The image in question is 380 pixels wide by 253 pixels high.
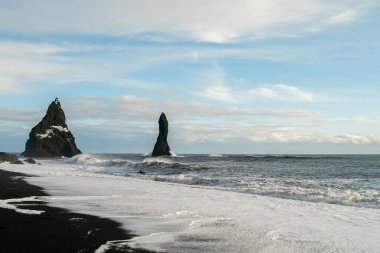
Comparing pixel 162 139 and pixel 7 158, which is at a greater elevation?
pixel 162 139

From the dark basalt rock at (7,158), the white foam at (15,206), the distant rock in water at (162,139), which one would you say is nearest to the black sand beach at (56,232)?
the white foam at (15,206)

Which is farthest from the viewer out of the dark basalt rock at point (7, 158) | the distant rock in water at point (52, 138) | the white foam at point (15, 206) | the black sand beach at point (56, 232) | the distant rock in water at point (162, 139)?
the distant rock in water at point (162, 139)

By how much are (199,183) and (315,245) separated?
19090mm

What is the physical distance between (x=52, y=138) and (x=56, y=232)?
402ft

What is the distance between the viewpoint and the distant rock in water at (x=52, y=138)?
122250 millimetres

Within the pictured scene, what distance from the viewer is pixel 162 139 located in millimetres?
139125

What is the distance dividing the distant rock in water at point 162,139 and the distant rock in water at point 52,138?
25.6 metres

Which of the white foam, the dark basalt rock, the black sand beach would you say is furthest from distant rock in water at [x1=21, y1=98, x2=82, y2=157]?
the black sand beach

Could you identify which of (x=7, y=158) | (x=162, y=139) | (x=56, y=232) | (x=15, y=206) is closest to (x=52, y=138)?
(x=162, y=139)

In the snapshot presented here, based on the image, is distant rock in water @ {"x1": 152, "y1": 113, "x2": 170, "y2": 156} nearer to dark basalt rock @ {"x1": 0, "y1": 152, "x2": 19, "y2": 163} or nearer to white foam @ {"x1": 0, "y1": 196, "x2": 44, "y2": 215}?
dark basalt rock @ {"x1": 0, "y1": 152, "x2": 19, "y2": 163}

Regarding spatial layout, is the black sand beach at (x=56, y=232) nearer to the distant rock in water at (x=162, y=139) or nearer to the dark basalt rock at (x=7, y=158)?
the dark basalt rock at (x=7, y=158)

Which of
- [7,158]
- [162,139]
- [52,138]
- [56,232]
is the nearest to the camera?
[56,232]

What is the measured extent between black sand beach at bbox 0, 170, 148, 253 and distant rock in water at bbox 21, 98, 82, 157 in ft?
379

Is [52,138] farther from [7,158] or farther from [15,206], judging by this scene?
[15,206]
